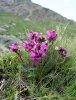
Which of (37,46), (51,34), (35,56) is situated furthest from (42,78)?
(51,34)

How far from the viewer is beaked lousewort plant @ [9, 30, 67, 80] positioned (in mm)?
4430

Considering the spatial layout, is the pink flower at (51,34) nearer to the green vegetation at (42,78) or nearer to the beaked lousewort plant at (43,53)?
the beaked lousewort plant at (43,53)

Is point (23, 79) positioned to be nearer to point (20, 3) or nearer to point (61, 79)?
point (61, 79)

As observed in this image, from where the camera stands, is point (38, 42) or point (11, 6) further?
point (11, 6)

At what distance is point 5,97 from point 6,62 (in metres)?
0.81

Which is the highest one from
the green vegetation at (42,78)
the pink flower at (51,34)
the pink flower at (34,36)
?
the pink flower at (51,34)

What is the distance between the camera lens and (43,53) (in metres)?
4.41

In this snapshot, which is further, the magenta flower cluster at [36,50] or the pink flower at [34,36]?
the pink flower at [34,36]

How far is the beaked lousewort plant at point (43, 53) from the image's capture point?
443cm

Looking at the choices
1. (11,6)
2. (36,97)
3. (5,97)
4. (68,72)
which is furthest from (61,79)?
(11,6)

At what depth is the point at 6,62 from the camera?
5.03 metres

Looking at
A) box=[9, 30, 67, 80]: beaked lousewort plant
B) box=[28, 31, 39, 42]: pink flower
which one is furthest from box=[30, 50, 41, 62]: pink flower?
box=[28, 31, 39, 42]: pink flower

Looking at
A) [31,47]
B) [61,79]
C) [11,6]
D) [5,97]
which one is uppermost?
[31,47]

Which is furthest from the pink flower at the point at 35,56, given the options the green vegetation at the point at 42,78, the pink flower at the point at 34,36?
the pink flower at the point at 34,36
